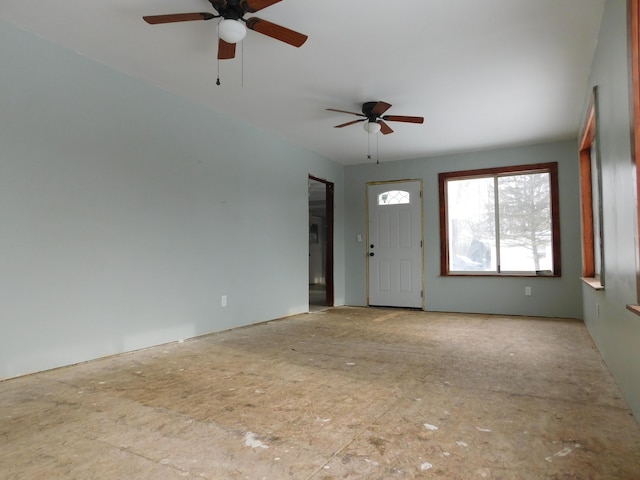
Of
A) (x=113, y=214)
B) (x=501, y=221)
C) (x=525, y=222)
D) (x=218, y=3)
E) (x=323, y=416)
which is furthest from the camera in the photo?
(x=501, y=221)

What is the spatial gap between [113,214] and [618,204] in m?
3.71

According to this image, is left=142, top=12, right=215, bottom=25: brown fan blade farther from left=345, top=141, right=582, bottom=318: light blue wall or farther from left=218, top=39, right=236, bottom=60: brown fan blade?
left=345, top=141, right=582, bottom=318: light blue wall

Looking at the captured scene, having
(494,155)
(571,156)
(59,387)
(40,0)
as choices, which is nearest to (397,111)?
(494,155)

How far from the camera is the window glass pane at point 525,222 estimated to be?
19.2 feet

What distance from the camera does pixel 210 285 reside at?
4.46m

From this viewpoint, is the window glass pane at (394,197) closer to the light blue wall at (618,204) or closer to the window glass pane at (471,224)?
the window glass pane at (471,224)

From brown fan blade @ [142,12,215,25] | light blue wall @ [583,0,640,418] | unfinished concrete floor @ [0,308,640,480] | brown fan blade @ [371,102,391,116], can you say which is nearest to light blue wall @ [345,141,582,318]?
unfinished concrete floor @ [0,308,640,480]

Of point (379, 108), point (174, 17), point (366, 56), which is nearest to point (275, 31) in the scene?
point (174, 17)

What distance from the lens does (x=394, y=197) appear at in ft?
22.5

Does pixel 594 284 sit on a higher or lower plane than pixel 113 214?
lower

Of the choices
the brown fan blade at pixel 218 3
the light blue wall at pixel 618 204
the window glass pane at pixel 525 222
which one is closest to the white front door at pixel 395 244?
the window glass pane at pixel 525 222

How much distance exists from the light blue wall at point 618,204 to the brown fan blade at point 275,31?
1764 mm

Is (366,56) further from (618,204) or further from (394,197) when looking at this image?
(394,197)

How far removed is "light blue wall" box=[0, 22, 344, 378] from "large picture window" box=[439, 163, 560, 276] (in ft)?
9.83
